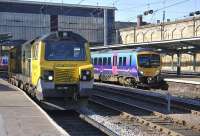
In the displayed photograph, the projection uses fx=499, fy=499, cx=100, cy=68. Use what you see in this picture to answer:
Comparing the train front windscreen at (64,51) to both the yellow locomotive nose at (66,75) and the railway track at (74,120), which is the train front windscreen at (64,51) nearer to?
the yellow locomotive nose at (66,75)

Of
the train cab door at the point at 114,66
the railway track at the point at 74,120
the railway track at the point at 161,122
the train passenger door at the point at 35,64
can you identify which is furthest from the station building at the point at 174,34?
the railway track at the point at 74,120

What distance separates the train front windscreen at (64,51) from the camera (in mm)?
18328

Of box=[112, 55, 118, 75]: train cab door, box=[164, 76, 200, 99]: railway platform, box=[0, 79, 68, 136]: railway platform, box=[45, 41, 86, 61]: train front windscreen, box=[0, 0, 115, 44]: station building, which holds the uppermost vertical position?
box=[0, 0, 115, 44]: station building

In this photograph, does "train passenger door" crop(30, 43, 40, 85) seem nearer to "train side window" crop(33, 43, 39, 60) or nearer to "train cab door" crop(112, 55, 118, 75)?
"train side window" crop(33, 43, 39, 60)

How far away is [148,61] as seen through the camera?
115 feet

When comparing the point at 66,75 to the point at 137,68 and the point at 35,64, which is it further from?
the point at 137,68

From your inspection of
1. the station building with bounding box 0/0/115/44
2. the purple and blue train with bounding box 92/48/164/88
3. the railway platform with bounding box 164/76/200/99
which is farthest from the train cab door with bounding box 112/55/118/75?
the station building with bounding box 0/0/115/44

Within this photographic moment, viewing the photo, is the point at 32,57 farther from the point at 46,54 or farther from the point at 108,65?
the point at 108,65

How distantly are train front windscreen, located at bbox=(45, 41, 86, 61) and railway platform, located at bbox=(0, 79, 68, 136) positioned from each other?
1.97 m

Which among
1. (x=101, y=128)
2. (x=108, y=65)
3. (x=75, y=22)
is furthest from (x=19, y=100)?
(x=75, y=22)

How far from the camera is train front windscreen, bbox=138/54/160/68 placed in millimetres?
34938

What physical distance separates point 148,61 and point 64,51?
17.2 metres

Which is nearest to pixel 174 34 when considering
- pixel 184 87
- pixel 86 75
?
pixel 184 87

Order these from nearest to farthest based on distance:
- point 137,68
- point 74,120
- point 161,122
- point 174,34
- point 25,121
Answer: point 25,121
point 161,122
point 74,120
point 137,68
point 174,34
